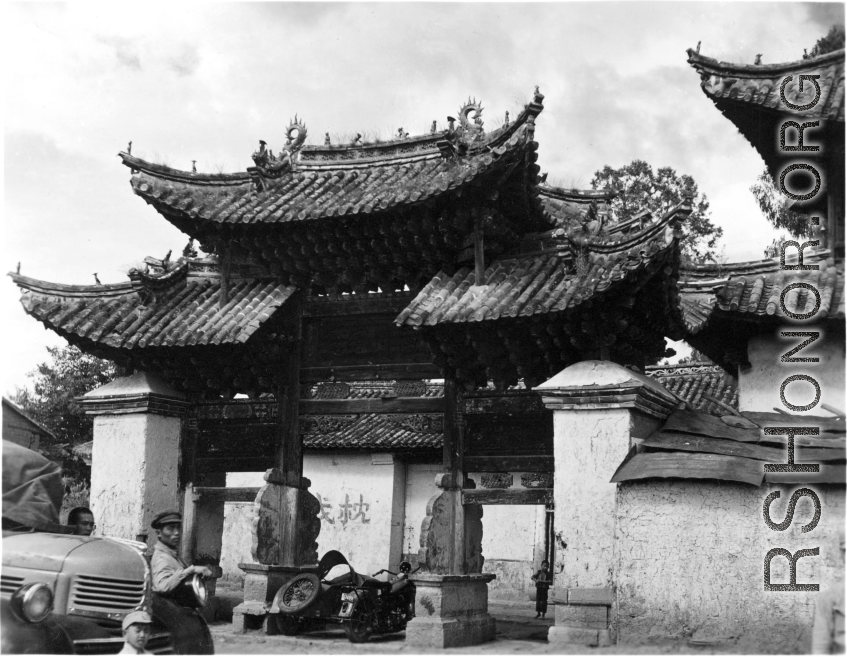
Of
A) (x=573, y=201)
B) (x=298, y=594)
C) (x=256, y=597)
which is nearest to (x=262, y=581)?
(x=256, y=597)

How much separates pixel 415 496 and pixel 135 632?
1743 cm

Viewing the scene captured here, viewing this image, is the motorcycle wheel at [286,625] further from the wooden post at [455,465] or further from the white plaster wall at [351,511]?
the white plaster wall at [351,511]

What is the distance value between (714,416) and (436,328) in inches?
127

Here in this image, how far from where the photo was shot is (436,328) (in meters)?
10.8

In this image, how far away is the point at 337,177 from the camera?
12617mm

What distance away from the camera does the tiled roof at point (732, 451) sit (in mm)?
9000

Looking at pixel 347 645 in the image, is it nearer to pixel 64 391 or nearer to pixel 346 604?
pixel 346 604

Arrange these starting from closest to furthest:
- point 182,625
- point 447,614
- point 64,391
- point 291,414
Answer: point 182,625 → point 447,614 → point 291,414 → point 64,391

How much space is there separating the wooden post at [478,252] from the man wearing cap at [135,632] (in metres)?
5.68

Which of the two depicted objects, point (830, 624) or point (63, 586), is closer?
point (830, 624)


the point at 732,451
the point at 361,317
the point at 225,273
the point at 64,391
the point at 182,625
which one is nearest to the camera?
the point at 182,625

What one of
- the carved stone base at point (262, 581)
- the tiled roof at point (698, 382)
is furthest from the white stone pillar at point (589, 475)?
the tiled roof at point (698, 382)

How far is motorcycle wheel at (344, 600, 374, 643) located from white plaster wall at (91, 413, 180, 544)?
9.80 ft

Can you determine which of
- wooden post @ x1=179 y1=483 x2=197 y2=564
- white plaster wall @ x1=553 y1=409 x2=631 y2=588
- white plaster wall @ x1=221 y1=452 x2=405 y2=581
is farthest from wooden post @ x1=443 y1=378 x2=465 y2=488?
white plaster wall @ x1=221 y1=452 x2=405 y2=581
